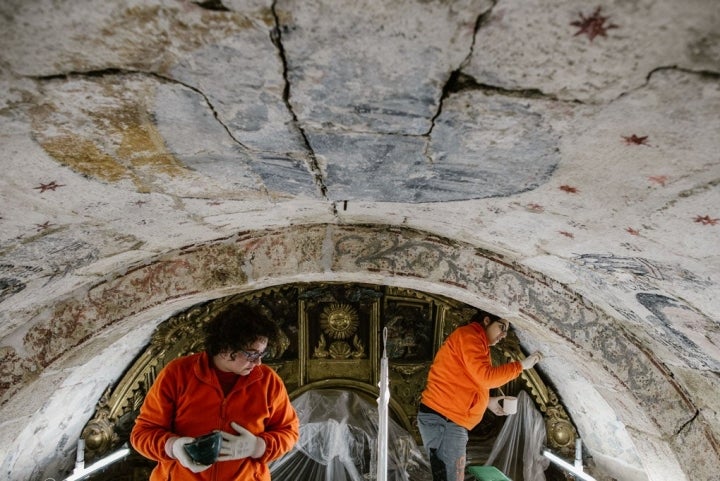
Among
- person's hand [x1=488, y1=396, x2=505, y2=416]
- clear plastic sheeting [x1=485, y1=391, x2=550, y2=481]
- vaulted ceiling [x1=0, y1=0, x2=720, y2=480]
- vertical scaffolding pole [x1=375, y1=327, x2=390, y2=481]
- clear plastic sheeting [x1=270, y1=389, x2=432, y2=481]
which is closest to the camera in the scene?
vaulted ceiling [x1=0, y1=0, x2=720, y2=480]

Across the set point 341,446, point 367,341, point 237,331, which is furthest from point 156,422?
point 367,341

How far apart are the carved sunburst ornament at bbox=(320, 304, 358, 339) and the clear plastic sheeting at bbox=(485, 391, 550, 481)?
1820mm

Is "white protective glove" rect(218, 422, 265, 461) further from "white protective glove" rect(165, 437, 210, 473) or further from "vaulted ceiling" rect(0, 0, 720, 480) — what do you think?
"vaulted ceiling" rect(0, 0, 720, 480)

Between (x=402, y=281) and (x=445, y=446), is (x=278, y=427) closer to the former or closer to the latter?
(x=402, y=281)

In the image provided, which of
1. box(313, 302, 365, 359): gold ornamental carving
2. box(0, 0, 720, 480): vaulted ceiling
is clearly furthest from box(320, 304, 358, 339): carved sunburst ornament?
box(0, 0, 720, 480): vaulted ceiling

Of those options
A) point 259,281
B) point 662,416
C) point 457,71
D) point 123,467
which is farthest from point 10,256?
point 123,467

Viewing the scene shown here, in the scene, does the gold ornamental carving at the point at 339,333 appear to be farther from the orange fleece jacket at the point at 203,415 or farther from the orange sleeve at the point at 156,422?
the orange sleeve at the point at 156,422

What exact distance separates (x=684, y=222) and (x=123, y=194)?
1.74 metres

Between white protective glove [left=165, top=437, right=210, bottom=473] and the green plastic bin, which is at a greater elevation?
white protective glove [left=165, top=437, right=210, bottom=473]

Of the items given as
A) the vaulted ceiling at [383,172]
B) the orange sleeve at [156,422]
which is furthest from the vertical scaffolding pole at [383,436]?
the orange sleeve at [156,422]

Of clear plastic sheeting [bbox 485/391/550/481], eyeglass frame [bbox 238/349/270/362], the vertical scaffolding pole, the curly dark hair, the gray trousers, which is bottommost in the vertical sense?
clear plastic sheeting [bbox 485/391/550/481]

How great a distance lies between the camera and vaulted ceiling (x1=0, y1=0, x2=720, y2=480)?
897 mm

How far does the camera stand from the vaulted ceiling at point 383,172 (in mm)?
897

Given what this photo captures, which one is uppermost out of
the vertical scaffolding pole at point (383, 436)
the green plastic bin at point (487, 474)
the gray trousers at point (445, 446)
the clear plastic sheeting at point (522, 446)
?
the vertical scaffolding pole at point (383, 436)
